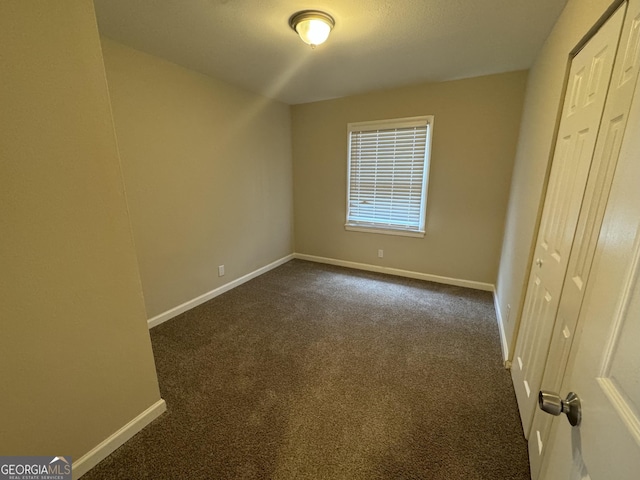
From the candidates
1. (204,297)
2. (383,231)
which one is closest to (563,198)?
(383,231)

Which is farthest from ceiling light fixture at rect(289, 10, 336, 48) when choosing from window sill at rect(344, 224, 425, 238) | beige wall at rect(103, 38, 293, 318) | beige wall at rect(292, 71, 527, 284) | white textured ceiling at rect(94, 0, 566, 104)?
window sill at rect(344, 224, 425, 238)

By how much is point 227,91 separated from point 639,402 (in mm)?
3478

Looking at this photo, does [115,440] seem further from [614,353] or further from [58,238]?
[614,353]

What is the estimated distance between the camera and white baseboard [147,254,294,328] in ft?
8.35

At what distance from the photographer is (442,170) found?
3178mm

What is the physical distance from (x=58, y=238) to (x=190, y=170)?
1722 millimetres

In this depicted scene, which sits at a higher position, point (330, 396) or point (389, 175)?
point (389, 175)

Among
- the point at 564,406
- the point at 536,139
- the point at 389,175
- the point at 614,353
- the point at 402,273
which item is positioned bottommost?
the point at 402,273

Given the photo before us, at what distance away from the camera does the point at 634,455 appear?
386 millimetres

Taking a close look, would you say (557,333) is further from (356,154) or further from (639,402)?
(356,154)

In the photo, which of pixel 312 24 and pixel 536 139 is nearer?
pixel 312 24

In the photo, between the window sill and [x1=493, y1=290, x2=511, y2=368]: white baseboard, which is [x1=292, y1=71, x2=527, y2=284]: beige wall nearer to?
the window sill

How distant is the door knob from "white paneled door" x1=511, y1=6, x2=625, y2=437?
797mm

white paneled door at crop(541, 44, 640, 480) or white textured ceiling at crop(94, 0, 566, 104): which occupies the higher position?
white textured ceiling at crop(94, 0, 566, 104)
